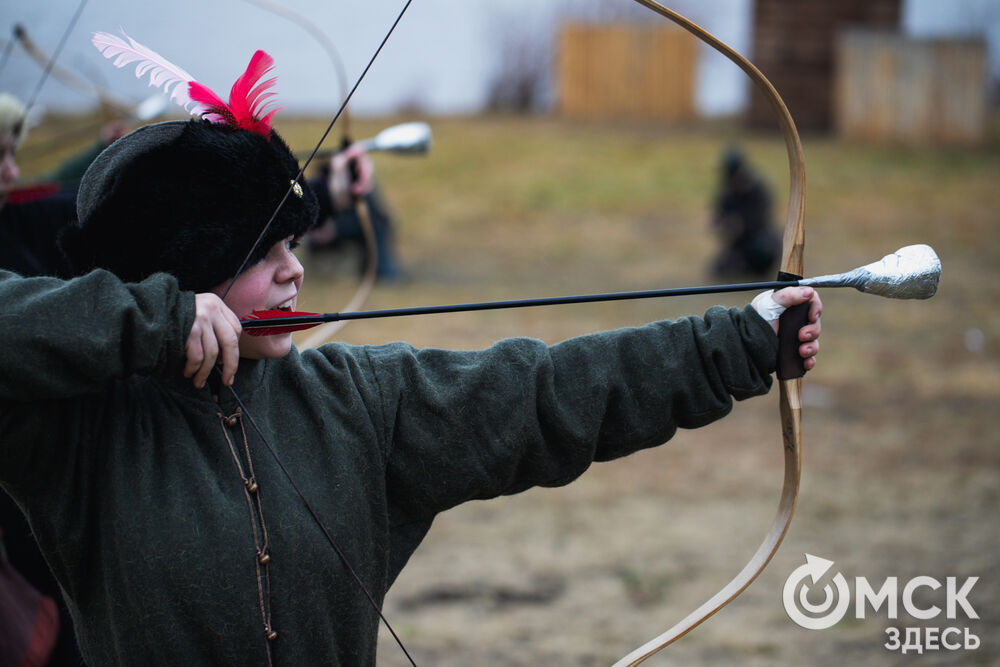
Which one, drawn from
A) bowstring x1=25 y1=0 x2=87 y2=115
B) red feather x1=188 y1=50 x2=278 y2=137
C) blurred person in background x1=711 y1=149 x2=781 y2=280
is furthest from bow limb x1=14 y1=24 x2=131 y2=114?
blurred person in background x1=711 y1=149 x2=781 y2=280

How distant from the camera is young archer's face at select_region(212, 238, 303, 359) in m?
1.34

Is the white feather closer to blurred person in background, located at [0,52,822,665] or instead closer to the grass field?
blurred person in background, located at [0,52,822,665]

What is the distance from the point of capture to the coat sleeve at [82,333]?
46.2 inches

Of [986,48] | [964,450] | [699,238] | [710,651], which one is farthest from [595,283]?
[986,48]

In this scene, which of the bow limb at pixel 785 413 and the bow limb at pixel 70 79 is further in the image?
the bow limb at pixel 70 79

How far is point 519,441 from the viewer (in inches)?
56.4

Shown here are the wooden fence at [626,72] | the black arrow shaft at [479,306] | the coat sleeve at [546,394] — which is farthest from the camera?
the wooden fence at [626,72]

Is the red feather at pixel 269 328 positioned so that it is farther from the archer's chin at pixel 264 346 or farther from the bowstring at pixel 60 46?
the bowstring at pixel 60 46

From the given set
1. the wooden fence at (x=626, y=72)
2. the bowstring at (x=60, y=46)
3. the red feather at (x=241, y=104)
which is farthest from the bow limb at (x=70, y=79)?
the wooden fence at (x=626, y=72)
